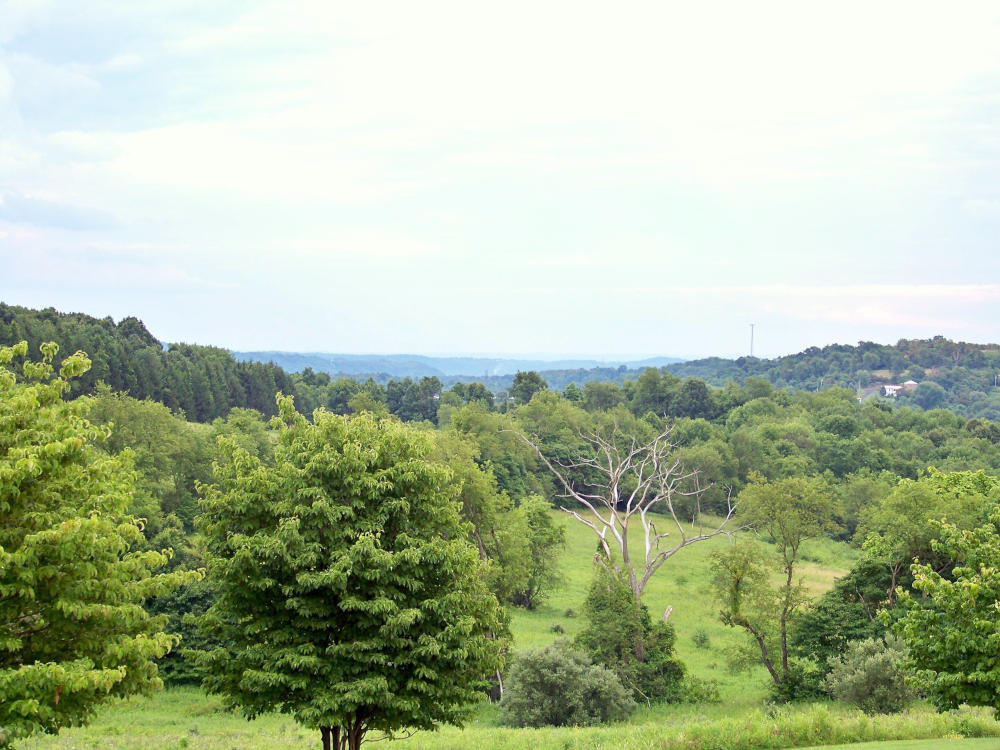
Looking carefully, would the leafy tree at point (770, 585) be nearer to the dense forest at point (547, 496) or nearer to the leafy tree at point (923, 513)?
→ the dense forest at point (547, 496)

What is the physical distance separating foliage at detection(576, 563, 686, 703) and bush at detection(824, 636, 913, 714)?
7395 mm

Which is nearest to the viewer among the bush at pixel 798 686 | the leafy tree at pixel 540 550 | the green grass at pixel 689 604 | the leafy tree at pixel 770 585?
the bush at pixel 798 686

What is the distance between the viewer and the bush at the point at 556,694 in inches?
1140

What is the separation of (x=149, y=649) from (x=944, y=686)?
1359cm

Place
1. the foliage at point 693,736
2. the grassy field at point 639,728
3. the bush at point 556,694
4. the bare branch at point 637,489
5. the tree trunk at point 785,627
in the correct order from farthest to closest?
the bare branch at point 637,489
the tree trunk at point 785,627
the bush at point 556,694
the grassy field at point 639,728
the foliage at point 693,736

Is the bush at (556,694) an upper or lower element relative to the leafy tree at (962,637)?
lower

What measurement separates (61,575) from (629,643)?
27.4 m

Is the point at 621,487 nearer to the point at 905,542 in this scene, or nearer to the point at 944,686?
the point at 905,542

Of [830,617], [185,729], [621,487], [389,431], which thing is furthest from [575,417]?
[389,431]

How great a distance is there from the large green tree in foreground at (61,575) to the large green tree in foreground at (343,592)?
2.15 meters

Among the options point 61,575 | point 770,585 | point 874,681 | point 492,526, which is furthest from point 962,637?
point 492,526

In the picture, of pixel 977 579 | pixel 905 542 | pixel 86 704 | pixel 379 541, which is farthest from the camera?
pixel 905 542

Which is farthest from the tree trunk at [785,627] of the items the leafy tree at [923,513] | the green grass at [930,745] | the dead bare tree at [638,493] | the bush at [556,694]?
the green grass at [930,745]

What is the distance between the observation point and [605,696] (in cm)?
2936
